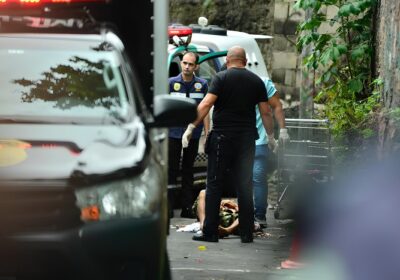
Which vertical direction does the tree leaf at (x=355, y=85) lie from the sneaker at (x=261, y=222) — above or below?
above

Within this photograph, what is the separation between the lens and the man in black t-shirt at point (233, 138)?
9.90 metres

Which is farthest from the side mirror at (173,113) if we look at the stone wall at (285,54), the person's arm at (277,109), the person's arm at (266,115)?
the stone wall at (285,54)

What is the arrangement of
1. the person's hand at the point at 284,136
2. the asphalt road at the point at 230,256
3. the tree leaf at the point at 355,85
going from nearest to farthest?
the asphalt road at the point at 230,256, the person's hand at the point at 284,136, the tree leaf at the point at 355,85

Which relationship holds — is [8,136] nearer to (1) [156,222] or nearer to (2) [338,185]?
(1) [156,222]

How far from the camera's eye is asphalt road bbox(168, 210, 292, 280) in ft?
Answer: 27.1

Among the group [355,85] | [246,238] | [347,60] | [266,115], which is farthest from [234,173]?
[347,60]

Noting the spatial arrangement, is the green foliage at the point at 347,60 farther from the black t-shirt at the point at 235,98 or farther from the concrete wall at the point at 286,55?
the concrete wall at the point at 286,55

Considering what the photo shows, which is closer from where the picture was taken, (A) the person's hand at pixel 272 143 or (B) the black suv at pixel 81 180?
(B) the black suv at pixel 81 180

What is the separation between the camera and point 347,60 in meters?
12.3

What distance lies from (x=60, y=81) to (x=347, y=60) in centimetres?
646

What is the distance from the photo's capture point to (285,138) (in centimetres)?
1117

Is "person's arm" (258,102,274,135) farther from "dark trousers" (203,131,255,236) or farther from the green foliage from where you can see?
the green foliage

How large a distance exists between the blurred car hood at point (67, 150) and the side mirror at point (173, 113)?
0.76 ft

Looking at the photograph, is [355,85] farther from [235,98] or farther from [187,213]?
[187,213]
